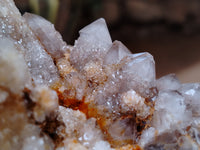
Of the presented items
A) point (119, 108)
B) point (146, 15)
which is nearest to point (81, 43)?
point (119, 108)

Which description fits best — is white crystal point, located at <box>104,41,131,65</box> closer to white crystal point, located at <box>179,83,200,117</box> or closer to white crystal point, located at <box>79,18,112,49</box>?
white crystal point, located at <box>79,18,112,49</box>

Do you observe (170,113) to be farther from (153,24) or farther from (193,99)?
(153,24)

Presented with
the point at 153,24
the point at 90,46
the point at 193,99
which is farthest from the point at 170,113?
the point at 153,24

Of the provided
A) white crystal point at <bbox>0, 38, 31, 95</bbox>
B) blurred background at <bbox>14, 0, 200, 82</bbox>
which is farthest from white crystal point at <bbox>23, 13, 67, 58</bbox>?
blurred background at <bbox>14, 0, 200, 82</bbox>

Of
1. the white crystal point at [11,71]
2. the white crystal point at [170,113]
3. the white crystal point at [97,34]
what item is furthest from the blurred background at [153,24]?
the white crystal point at [11,71]

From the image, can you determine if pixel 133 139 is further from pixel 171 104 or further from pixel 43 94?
pixel 43 94

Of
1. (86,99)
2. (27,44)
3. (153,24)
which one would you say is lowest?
(153,24)
